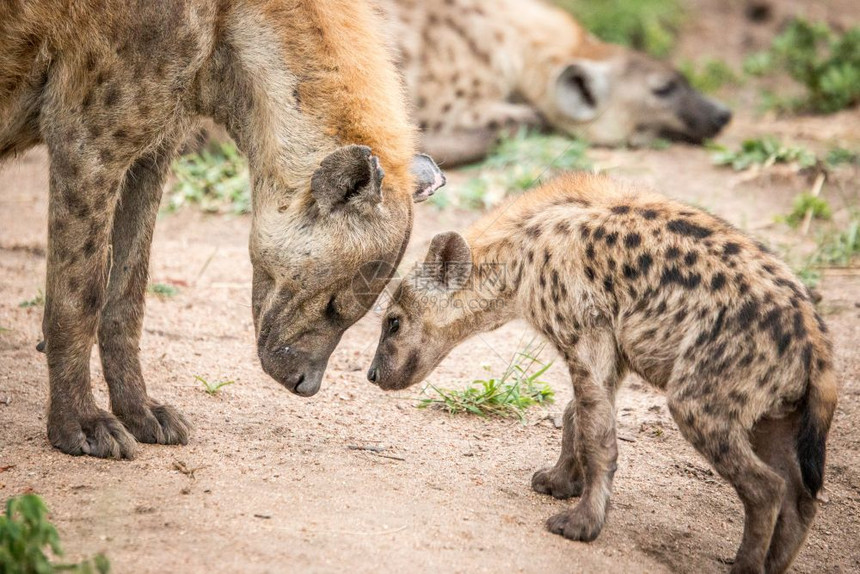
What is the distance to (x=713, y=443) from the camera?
3.21 metres

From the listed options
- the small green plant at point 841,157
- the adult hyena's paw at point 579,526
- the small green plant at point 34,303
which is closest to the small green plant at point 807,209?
the small green plant at point 841,157

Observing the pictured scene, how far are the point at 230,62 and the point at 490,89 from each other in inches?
180

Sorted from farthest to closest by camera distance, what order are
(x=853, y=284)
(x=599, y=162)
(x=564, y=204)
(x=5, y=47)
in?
(x=599, y=162) < (x=853, y=284) < (x=564, y=204) < (x=5, y=47)

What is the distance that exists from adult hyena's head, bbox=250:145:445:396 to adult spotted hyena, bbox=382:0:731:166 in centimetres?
404

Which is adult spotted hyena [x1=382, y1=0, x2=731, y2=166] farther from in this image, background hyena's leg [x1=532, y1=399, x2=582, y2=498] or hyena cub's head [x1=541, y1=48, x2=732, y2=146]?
background hyena's leg [x1=532, y1=399, x2=582, y2=498]

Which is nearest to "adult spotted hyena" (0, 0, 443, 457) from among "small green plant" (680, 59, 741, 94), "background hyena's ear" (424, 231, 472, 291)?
"background hyena's ear" (424, 231, 472, 291)

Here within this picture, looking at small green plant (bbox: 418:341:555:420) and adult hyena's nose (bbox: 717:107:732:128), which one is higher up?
adult hyena's nose (bbox: 717:107:732:128)

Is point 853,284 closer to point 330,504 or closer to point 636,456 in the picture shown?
point 636,456

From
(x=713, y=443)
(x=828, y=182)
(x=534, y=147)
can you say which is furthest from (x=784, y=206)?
(x=713, y=443)

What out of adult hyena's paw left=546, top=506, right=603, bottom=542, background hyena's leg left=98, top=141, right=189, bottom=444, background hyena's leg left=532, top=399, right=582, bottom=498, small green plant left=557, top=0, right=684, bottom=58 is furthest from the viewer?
small green plant left=557, top=0, right=684, bottom=58

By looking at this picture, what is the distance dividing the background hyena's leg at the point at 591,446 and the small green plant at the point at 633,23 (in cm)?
677

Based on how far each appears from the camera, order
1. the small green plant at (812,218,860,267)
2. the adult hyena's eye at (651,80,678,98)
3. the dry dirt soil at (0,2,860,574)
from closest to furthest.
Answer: the dry dirt soil at (0,2,860,574) → the small green plant at (812,218,860,267) → the adult hyena's eye at (651,80,678,98)

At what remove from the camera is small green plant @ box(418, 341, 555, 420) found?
435 cm

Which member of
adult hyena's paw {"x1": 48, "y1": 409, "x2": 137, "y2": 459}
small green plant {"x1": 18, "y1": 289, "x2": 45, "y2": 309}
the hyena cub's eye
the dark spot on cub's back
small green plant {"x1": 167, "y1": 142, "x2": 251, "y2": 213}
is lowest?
small green plant {"x1": 167, "y1": 142, "x2": 251, "y2": 213}
